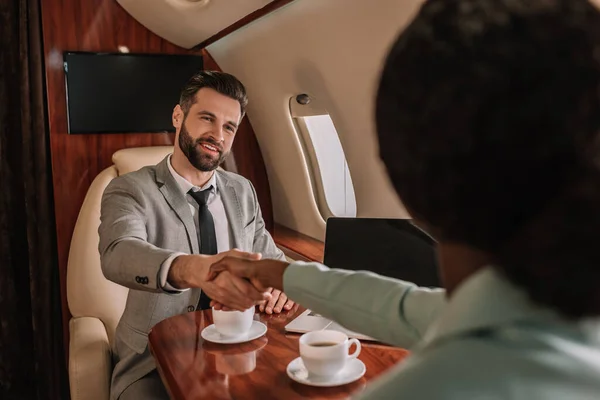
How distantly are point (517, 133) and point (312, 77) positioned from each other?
2116 mm

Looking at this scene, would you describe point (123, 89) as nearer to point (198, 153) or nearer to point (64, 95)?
point (64, 95)

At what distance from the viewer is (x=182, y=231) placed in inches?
81.4

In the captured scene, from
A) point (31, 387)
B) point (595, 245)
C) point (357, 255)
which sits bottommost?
point (31, 387)

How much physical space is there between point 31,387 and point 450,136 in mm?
3206

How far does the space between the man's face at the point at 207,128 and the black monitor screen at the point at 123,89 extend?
2.74 feet

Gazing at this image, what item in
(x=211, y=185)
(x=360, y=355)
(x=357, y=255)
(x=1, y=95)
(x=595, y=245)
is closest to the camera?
(x=595, y=245)

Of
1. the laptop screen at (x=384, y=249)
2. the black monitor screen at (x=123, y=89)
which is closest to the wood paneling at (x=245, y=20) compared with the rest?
the black monitor screen at (x=123, y=89)

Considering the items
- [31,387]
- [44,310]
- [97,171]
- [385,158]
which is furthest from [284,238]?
[385,158]

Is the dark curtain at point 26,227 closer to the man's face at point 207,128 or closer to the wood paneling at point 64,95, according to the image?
the wood paneling at point 64,95

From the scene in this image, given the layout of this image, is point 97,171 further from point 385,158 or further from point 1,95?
point 385,158

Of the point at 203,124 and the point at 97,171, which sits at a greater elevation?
the point at 203,124

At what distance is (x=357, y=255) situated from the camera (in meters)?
1.74

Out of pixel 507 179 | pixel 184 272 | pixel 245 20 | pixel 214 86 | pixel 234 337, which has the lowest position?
pixel 234 337

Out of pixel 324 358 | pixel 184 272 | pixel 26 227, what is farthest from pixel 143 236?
pixel 26 227
